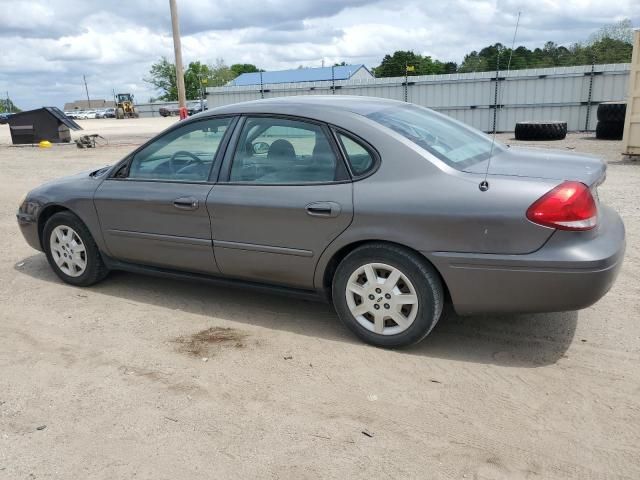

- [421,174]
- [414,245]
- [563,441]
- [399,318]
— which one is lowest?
[563,441]

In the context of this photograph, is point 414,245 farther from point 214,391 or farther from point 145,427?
point 145,427

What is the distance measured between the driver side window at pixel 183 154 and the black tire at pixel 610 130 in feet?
49.9

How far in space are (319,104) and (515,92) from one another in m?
18.6

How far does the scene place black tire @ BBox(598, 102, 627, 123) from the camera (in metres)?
16.0

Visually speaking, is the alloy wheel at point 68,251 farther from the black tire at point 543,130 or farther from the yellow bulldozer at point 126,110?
the yellow bulldozer at point 126,110

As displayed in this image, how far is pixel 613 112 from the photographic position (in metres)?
16.2

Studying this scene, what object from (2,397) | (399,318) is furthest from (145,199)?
(399,318)

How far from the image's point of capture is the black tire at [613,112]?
16.0 meters

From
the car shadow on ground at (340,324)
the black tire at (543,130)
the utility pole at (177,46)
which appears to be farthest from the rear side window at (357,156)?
the utility pole at (177,46)

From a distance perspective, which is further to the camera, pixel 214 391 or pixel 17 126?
pixel 17 126

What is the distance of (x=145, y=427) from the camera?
295 cm

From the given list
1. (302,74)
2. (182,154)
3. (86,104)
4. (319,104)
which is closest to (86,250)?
(182,154)

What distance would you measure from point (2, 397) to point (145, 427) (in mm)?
974

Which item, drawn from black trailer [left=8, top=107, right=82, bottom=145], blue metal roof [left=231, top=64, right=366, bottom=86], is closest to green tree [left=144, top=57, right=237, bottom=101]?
blue metal roof [left=231, top=64, right=366, bottom=86]
